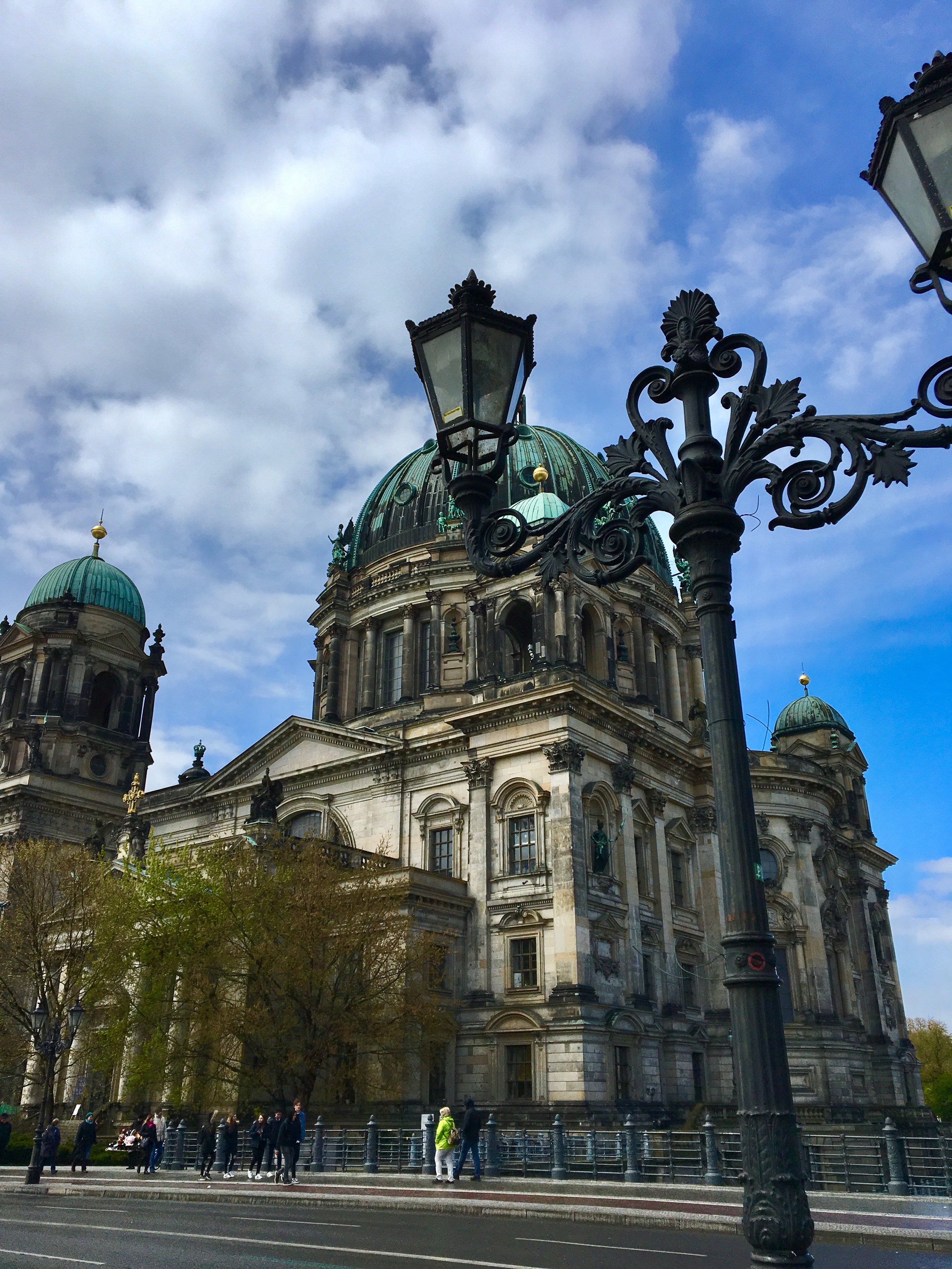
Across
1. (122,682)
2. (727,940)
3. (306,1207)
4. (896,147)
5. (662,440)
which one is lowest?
(306,1207)

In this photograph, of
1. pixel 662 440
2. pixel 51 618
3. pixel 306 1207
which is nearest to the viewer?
pixel 662 440

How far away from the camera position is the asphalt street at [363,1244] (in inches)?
437

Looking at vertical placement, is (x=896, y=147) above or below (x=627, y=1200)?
above

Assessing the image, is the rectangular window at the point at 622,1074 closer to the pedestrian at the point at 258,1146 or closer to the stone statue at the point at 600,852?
the stone statue at the point at 600,852

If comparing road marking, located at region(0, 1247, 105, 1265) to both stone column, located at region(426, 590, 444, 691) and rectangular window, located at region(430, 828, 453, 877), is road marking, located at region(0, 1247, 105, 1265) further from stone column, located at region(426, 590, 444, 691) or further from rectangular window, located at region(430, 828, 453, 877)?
stone column, located at region(426, 590, 444, 691)

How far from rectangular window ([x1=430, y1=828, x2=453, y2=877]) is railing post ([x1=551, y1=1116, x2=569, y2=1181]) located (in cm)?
1820

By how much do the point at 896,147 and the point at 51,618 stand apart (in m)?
61.5

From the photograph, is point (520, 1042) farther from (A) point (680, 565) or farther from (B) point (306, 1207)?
(A) point (680, 565)

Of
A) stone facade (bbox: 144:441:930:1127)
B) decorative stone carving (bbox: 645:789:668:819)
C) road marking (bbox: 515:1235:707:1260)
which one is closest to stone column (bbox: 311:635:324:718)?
stone facade (bbox: 144:441:930:1127)

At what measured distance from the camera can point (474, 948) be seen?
38562mm

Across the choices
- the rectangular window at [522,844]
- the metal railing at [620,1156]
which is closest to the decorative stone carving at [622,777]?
the rectangular window at [522,844]

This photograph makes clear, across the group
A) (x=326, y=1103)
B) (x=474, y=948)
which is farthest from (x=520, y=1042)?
(x=326, y=1103)

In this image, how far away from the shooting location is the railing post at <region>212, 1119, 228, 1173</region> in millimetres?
26141

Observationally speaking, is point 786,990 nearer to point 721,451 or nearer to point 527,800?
point 527,800
